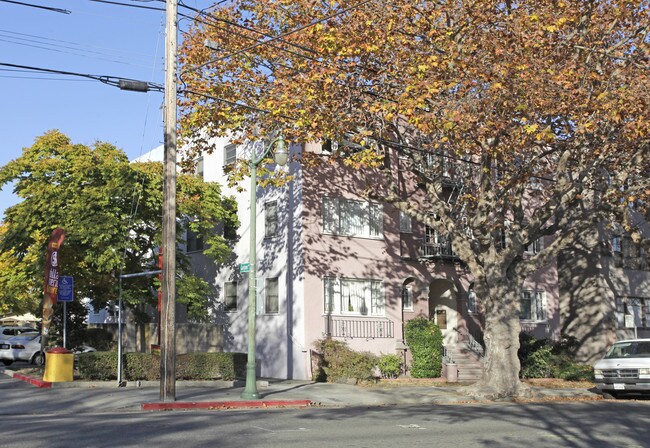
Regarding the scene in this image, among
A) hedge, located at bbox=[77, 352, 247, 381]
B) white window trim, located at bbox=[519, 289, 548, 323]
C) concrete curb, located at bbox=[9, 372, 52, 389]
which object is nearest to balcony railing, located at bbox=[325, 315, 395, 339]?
hedge, located at bbox=[77, 352, 247, 381]

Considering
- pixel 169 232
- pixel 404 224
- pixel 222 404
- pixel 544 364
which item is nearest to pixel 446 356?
pixel 544 364

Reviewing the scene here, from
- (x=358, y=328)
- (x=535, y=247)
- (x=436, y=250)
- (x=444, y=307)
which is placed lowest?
(x=358, y=328)

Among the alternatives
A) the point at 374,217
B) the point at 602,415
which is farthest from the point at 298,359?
the point at 602,415

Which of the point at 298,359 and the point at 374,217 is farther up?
the point at 374,217

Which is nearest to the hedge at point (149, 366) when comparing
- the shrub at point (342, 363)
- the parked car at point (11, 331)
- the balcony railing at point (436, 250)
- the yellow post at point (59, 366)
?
the yellow post at point (59, 366)

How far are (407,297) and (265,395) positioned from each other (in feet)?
38.1

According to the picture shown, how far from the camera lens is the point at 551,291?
36656mm

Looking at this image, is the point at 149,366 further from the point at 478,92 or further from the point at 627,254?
the point at 627,254

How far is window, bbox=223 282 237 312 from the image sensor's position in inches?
1259

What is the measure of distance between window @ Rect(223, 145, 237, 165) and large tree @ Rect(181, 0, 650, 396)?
8.69 metres

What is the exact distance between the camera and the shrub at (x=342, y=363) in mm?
26328

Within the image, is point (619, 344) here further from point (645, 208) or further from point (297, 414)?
point (297, 414)

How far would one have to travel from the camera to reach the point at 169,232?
18578mm

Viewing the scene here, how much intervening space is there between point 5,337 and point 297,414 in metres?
22.9
